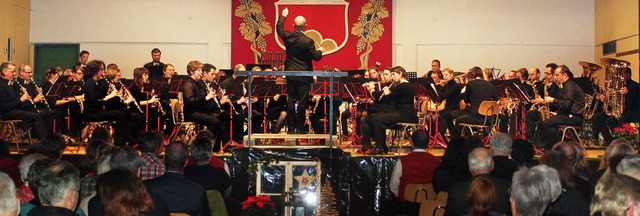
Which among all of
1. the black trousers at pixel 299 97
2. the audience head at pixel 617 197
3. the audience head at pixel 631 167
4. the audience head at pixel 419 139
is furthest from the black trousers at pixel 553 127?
the audience head at pixel 617 197

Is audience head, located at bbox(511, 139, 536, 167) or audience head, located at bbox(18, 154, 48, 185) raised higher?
audience head, located at bbox(511, 139, 536, 167)

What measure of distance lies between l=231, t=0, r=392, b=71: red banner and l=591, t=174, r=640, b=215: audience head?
13.7 metres

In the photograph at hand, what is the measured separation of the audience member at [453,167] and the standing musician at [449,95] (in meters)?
5.19

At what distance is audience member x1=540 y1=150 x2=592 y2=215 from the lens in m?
5.17

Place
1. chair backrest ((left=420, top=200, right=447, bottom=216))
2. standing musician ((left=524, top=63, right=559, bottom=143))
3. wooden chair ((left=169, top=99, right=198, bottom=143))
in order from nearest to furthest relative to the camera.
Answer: chair backrest ((left=420, top=200, right=447, bottom=216)) < wooden chair ((left=169, top=99, right=198, bottom=143)) < standing musician ((left=524, top=63, right=559, bottom=143))

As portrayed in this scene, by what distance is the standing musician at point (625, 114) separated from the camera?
12.3 m

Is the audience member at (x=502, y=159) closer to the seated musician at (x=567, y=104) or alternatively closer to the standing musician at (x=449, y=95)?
the seated musician at (x=567, y=104)

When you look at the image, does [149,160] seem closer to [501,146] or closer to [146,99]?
[501,146]

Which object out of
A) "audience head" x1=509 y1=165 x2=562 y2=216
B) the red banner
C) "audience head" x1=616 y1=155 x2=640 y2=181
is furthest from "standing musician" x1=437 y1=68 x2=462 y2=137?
"audience head" x1=509 y1=165 x2=562 y2=216

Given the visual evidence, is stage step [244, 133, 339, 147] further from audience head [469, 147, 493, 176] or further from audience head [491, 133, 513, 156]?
audience head [469, 147, 493, 176]

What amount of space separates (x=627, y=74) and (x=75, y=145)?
839 centimetres

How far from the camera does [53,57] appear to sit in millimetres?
17562

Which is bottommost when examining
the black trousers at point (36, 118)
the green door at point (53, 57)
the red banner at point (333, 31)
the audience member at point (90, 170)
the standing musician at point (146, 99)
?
the audience member at point (90, 170)

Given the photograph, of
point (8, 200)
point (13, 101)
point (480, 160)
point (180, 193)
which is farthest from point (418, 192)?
point (13, 101)
